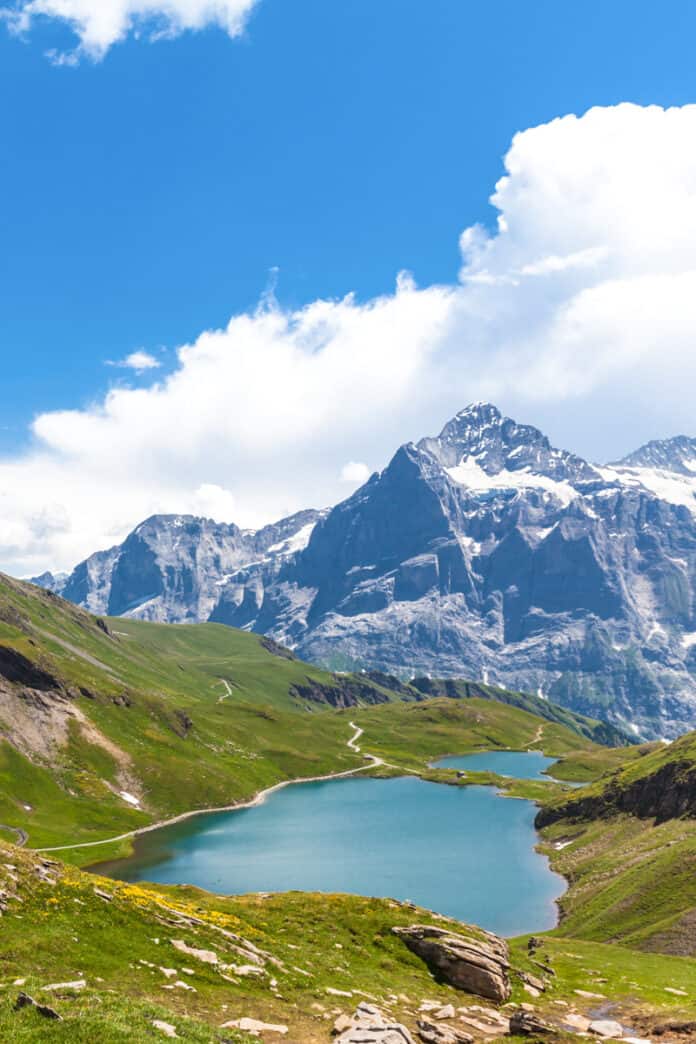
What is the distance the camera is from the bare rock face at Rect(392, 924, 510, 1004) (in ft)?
148

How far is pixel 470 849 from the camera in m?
151

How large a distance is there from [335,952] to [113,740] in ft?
542

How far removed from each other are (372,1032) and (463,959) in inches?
727

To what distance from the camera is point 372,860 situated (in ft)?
458

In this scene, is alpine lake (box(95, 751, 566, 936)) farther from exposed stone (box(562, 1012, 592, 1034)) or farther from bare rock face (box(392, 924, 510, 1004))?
exposed stone (box(562, 1012, 592, 1034))

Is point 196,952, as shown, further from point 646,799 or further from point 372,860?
point 646,799

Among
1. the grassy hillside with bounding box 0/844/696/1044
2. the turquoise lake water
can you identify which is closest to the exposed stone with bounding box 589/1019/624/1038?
the grassy hillside with bounding box 0/844/696/1044

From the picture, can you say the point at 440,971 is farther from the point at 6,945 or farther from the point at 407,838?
the point at 407,838

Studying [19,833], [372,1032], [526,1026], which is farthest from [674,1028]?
[19,833]

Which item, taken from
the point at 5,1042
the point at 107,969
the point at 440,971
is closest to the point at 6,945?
the point at 107,969

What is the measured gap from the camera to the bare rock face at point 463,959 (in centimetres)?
4500

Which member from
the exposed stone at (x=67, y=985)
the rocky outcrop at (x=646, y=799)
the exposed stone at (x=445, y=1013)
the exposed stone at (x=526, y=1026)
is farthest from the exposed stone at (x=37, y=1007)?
the rocky outcrop at (x=646, y=799)

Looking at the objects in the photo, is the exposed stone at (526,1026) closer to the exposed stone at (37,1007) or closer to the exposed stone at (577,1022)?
the exposed stone at (577,1022)

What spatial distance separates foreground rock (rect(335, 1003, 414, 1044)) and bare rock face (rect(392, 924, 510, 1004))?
14141 millimetres
